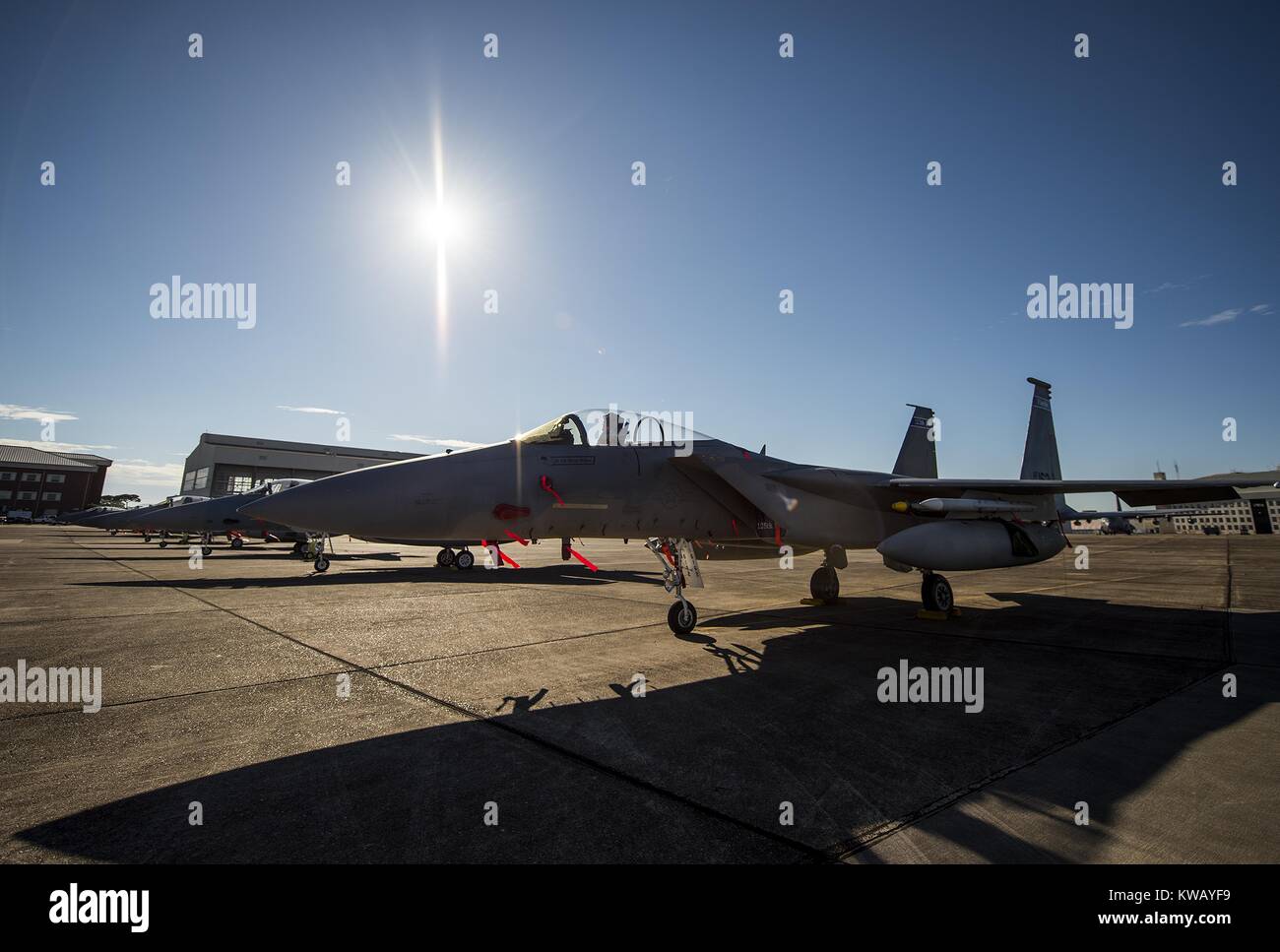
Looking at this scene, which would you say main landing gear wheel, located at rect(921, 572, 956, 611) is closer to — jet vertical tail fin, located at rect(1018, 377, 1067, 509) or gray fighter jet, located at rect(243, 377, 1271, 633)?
gray fighter jet, located at rect(243, 377, 1271, 633)

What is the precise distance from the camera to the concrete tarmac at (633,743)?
243cm

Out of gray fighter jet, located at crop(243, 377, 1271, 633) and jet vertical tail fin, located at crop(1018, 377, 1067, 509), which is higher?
jet vertical tail fin, located at crop(1018, 377, 1067, 509)

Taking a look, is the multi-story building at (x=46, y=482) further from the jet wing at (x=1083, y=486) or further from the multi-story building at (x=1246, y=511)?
the multi-story building at (x=1246, y=511)

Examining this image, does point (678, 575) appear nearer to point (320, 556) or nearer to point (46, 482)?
point (320, 556)

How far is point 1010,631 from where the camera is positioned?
7656 millimetres

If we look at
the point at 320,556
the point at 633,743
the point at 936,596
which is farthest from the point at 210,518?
the point at 936,596

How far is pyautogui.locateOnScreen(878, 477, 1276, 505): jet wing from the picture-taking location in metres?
8.34

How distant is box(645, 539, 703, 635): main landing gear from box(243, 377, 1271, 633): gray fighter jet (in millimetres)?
19

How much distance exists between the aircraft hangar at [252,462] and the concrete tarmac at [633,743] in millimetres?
59055

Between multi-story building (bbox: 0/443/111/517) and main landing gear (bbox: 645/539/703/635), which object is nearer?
main landing gear (bbox: 645/539/703/635)

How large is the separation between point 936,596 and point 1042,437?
6.68 m

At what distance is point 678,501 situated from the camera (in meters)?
7.00

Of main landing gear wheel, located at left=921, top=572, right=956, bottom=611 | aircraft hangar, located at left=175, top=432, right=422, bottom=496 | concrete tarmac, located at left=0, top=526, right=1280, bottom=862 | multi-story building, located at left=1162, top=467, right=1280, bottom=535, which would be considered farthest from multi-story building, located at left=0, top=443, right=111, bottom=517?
multi-story building, located at left=1162, top=467, right=1280, bottom=535

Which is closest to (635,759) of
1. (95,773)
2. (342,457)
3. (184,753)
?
(184,753)
